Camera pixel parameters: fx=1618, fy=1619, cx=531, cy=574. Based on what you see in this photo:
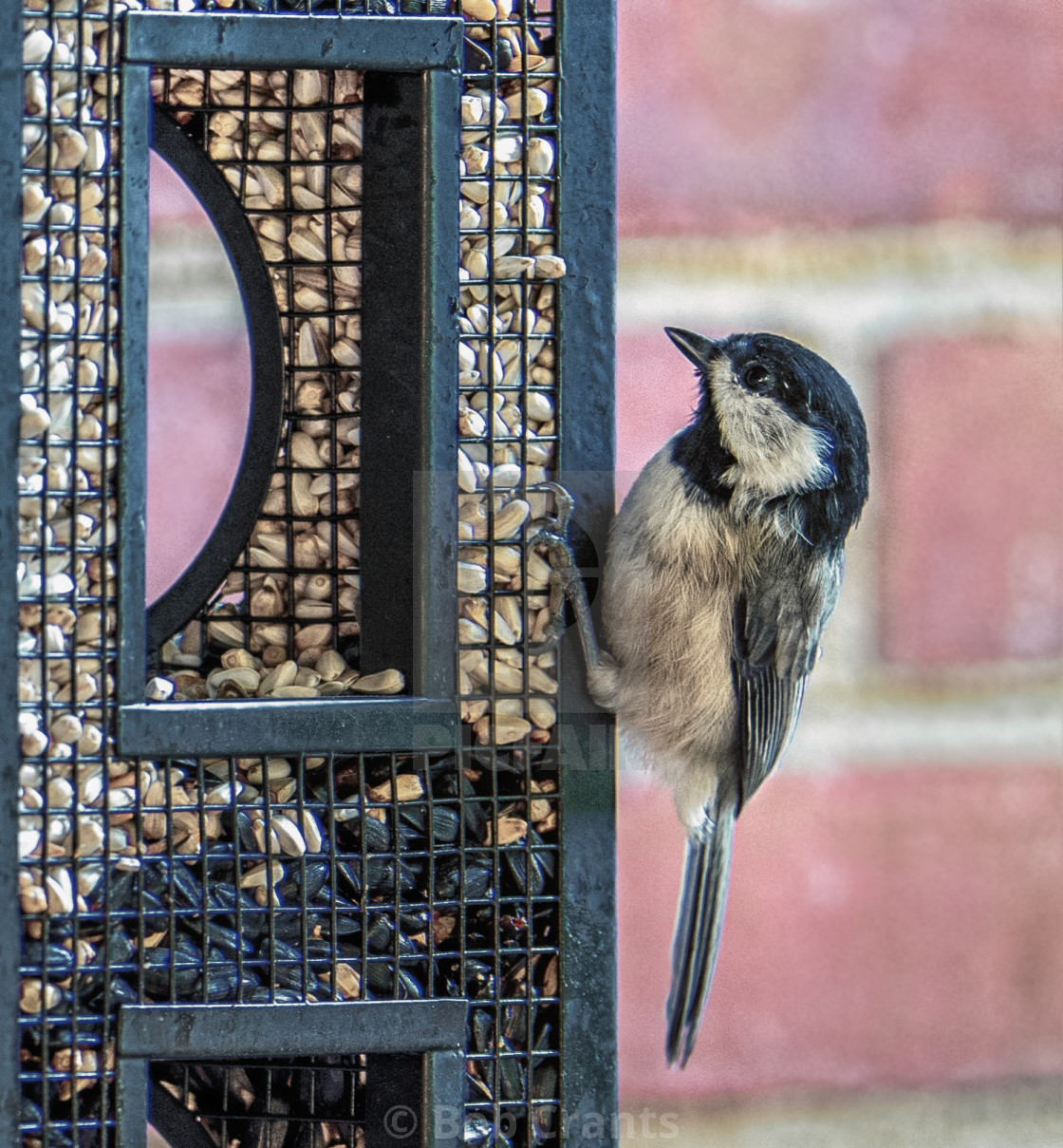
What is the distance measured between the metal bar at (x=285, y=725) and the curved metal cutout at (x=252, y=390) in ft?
0.21

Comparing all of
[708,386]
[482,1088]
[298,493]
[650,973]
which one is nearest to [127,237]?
[298,493]

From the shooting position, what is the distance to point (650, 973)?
1.17 m

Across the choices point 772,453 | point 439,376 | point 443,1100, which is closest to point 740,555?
point 772,453

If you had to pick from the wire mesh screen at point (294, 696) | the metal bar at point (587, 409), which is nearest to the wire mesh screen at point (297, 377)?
the wire mesh screen at point (294, 696)

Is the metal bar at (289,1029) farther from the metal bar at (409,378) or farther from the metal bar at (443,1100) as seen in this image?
the metal bar at (409,378)

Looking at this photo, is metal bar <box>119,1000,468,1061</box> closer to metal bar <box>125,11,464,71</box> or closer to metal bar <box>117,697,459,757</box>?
metal bar <box>117,697,459,757</box>

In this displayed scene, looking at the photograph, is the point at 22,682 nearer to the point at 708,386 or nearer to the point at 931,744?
the point at 708,386

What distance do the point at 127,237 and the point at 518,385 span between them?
17cm

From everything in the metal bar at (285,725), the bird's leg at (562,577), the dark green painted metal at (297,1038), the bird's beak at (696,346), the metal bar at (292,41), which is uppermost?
the metal bar at (292,41)

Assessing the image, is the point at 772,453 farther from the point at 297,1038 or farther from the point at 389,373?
the point at 297,1038

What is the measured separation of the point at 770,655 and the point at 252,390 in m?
0.27

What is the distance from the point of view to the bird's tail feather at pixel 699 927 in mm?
788

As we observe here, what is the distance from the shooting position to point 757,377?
769mm

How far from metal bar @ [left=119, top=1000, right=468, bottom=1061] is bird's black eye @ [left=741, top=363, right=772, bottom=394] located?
31 cm
